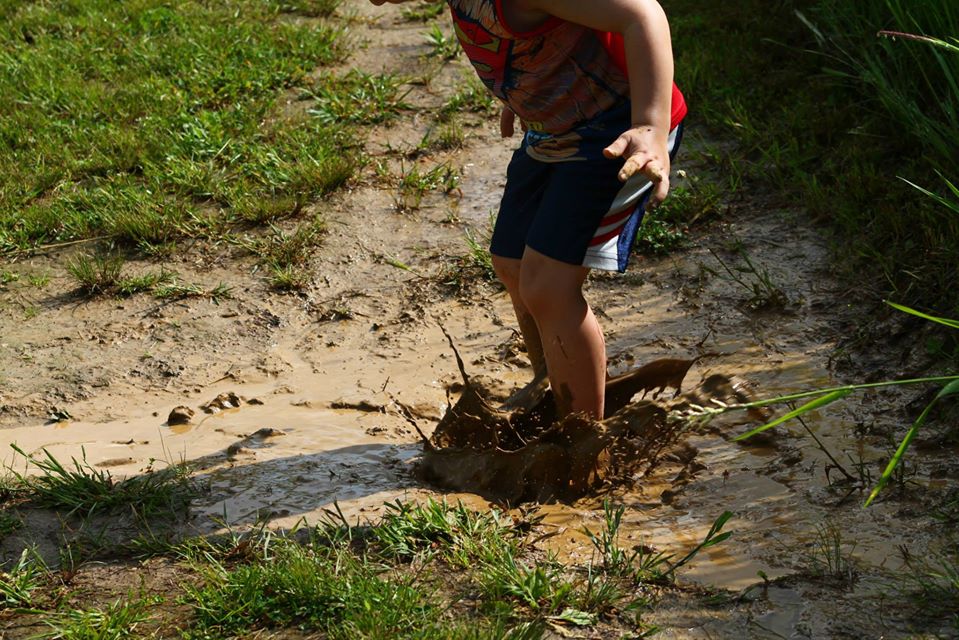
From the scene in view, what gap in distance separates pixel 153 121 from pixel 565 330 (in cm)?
343

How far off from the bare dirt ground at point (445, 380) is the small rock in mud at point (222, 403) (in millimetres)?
29

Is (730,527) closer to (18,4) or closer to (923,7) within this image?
(923,7)

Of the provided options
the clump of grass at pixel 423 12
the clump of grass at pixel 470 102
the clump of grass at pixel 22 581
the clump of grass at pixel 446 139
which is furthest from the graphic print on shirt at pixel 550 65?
the clump of grass at pixel 423 12

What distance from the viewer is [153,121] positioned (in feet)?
19.0

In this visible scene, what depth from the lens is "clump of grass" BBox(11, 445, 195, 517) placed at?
10.6ft

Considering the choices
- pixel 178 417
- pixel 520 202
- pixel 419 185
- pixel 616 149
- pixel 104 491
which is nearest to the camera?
pixel 616 149

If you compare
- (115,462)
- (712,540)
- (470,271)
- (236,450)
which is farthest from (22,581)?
(470,271)

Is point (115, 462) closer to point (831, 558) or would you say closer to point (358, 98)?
point (831, 558)

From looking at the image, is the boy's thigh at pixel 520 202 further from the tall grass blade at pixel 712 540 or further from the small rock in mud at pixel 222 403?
the small rock in mud at pixel 222 403

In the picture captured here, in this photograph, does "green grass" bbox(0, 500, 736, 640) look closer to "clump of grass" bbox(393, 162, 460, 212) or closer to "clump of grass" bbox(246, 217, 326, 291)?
"clump of grass" bbox(246, 217, 326, 291)

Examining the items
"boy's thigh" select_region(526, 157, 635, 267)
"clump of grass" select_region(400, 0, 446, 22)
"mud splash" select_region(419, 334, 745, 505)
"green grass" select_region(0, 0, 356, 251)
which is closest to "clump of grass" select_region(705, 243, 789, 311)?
"mud splash" select_region(419, 334, 745, 505)

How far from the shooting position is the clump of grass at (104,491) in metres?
3.24

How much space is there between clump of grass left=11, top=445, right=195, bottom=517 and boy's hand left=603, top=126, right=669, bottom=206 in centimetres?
164

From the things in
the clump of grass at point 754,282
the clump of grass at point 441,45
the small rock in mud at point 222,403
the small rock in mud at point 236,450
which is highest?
the clump of grass at point 441,45
